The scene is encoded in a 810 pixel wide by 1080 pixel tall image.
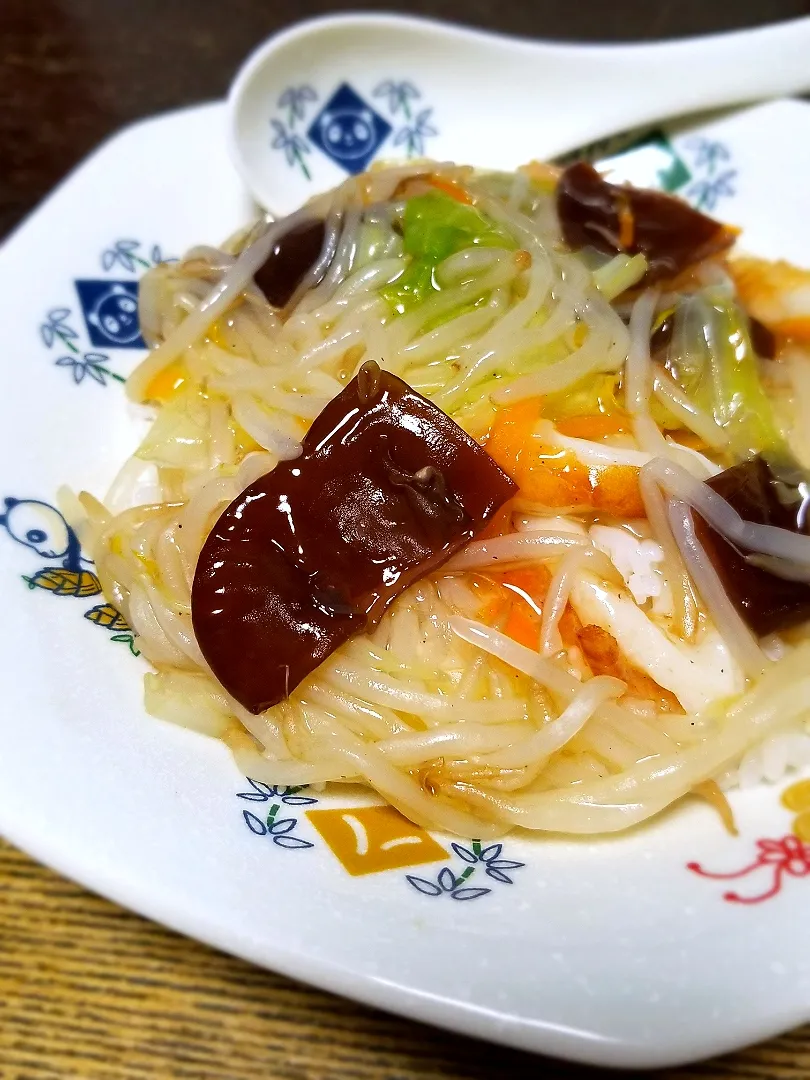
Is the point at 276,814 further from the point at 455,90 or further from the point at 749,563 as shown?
the point at 455,90

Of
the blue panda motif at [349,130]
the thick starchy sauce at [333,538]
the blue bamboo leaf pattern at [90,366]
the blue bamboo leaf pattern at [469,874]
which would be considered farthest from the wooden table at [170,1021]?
the blue panda motif at [349,130]

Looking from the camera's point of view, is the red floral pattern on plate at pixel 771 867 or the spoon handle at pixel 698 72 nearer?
the red floral pattern on plate at pixel 771 867

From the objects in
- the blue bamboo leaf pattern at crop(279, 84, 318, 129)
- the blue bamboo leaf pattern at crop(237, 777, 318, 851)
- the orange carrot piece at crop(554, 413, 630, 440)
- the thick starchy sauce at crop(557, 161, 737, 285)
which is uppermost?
the blue bamboo leaf pattern at crop(279, 84, 318, 129)

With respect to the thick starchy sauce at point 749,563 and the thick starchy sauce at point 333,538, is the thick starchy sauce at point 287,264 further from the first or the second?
the thick starchy sauce at point 749,563

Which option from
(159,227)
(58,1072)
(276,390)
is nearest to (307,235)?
(276,390)

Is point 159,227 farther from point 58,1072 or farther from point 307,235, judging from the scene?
point 58,1072

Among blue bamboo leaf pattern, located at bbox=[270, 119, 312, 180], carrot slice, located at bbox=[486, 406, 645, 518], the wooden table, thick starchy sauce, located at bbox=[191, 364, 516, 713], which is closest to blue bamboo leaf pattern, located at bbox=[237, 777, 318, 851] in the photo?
thick starchy sauce, located at bbox=[191, 364, 516, 713]

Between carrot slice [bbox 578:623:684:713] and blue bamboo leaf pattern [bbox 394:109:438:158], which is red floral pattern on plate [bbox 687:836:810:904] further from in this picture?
blue bamboo leaf pattern [bbox 394:109:438:158]
